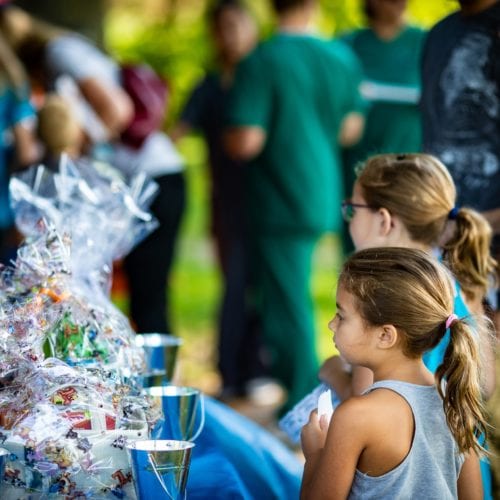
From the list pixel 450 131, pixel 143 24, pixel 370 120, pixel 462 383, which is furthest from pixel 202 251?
pixel 462 383

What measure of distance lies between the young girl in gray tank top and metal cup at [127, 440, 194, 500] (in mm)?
303

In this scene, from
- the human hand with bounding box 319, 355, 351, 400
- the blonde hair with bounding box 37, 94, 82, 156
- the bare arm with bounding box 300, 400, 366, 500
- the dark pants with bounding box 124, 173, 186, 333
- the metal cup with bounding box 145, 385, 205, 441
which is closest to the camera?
the bare arm with bounding box 300, 400, 366, 500

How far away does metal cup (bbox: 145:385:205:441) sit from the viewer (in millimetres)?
2398

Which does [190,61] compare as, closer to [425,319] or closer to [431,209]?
[431,209]

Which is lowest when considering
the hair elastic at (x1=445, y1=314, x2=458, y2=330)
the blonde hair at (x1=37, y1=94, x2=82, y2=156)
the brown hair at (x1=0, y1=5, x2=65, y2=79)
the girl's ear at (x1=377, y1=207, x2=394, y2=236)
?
the hair elastic at (x1=445, y1=314, x2=458, y2=330)

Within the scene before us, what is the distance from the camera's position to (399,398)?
221cm

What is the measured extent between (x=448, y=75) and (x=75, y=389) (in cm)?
171

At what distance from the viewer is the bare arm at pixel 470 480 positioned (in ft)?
7.63

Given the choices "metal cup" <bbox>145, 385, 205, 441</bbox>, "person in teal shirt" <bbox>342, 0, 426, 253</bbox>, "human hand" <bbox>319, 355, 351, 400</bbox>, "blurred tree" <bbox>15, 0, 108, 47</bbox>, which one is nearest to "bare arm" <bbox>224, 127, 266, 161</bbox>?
"person in teal shirt" <bbox>342, 0, 426, 253</bbox>

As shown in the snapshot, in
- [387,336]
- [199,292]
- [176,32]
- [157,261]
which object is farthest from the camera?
[176,32]

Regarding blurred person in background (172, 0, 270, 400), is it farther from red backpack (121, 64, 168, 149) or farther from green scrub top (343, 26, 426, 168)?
red backpack (121, 64, 168, 149)

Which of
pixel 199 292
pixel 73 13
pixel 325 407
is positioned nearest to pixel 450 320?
pixel 325 407

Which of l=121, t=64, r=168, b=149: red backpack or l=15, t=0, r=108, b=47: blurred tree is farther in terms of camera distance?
l=15, t=0, r=108, b=47: blurred tree

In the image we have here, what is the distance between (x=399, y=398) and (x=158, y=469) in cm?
53
